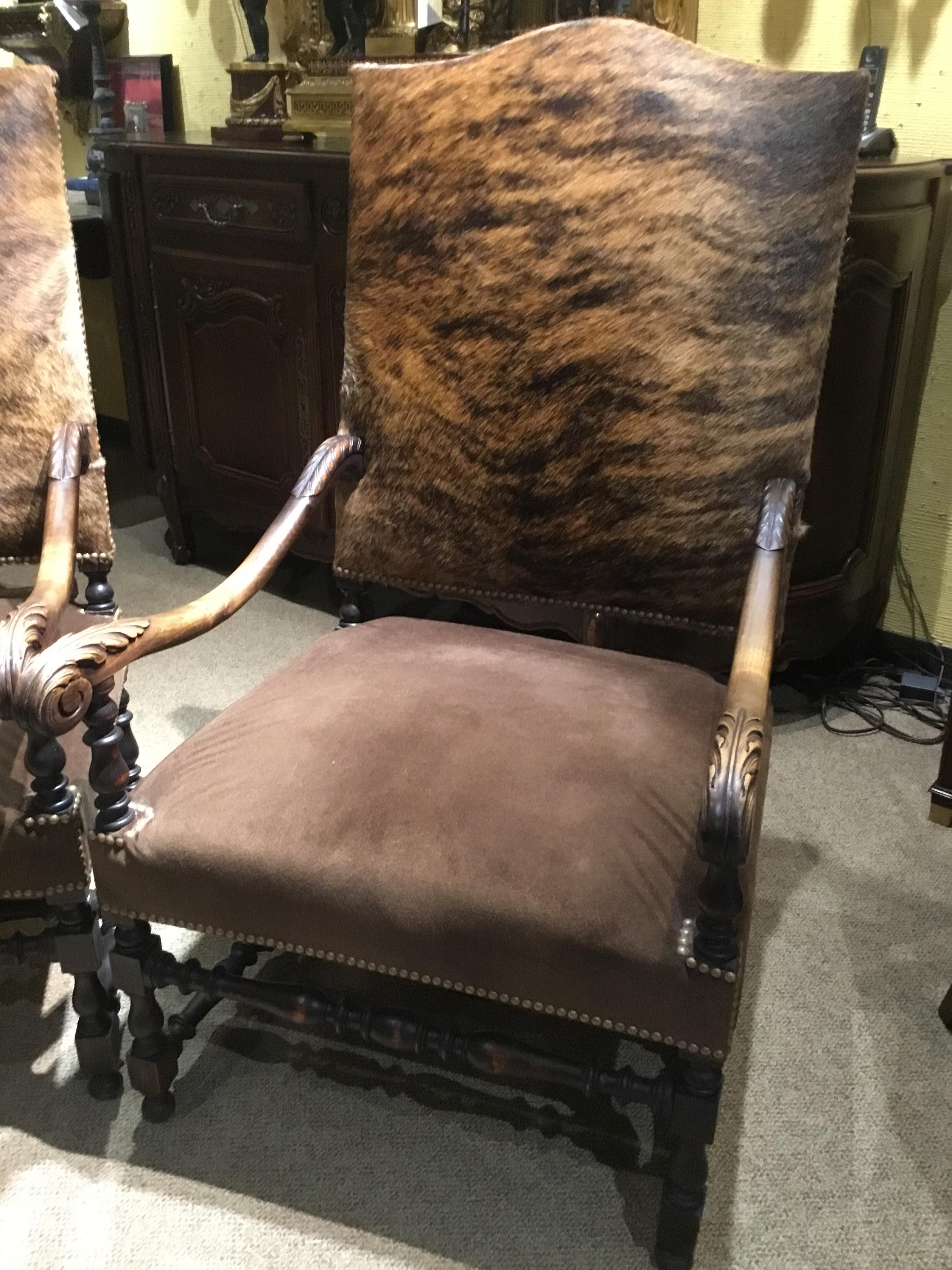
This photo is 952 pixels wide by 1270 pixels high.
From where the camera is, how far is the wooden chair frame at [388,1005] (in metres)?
0.83

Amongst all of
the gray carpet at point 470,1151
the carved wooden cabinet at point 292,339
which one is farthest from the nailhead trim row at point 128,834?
the carved wooden cabinet at point 292,339

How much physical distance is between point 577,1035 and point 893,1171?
14.9 inches

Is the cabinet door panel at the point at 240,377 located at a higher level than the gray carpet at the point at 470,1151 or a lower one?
higher

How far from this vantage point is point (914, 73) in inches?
72.6

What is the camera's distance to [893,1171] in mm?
1158

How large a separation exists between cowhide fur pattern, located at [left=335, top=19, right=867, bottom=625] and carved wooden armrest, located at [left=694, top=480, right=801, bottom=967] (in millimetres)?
211

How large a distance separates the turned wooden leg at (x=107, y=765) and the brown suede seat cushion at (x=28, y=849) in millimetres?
61

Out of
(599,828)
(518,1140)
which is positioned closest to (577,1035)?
(518,1140)

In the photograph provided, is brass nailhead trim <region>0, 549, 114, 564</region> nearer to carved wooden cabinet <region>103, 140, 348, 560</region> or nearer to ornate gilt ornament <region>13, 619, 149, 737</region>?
ornate gilt ornament <region>13, 619, 149, 737</region>

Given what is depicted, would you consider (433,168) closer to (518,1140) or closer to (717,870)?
(717,870)

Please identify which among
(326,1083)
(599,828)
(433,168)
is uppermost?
(433,168)

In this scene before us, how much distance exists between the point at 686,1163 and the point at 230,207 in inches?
76.5

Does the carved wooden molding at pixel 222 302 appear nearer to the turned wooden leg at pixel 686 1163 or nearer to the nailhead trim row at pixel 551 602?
the nailhead trim row at pixel 551 602

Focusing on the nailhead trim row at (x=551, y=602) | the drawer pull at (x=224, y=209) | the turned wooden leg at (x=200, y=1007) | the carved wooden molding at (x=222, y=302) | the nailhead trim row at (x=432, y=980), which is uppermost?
the drawer pull at (x=224, y=209)
